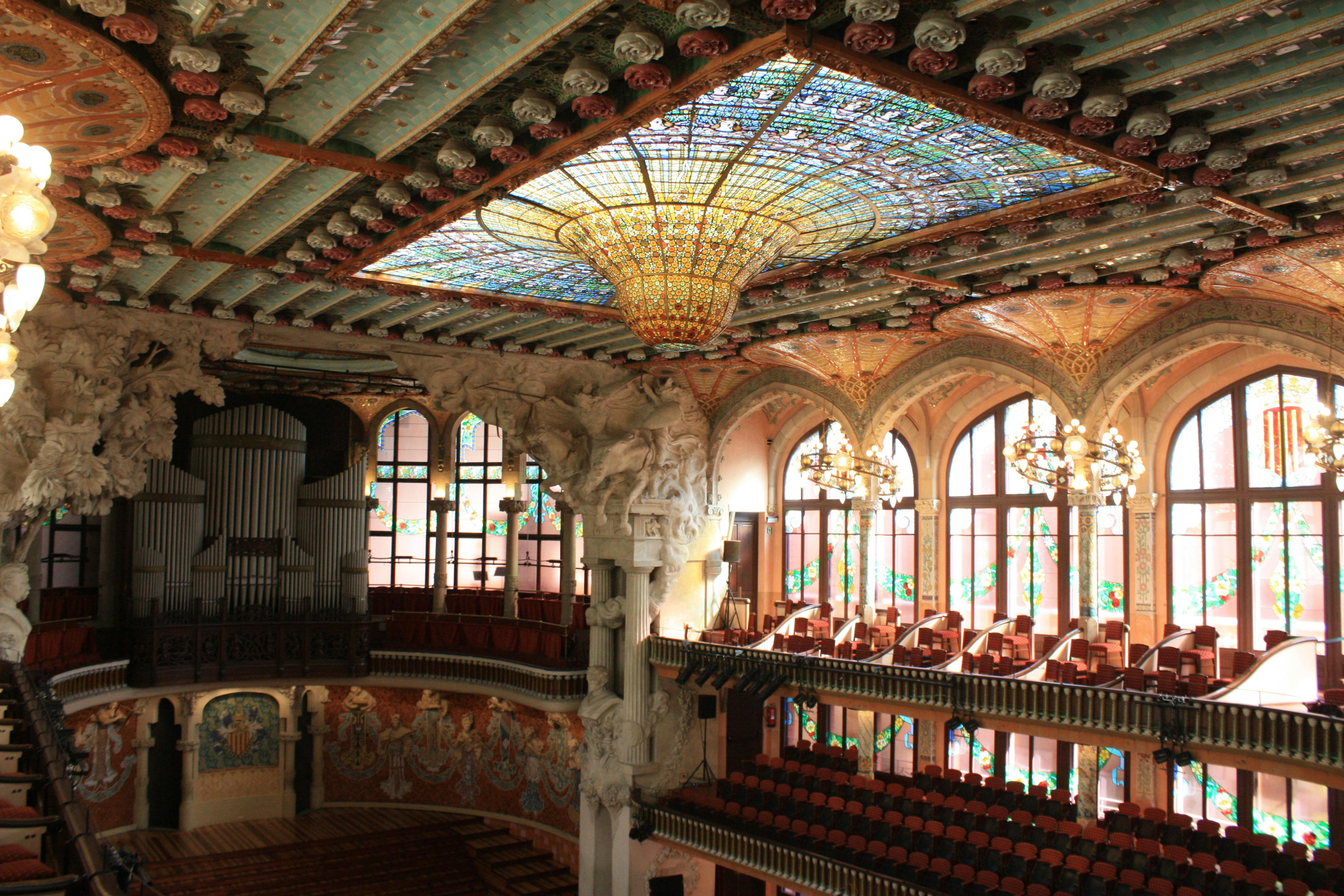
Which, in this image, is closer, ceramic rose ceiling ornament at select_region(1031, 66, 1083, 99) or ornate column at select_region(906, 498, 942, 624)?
ceramic rose ceiling ornament at select_region(1031, 66, 1083, 99)

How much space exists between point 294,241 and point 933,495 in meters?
14.2

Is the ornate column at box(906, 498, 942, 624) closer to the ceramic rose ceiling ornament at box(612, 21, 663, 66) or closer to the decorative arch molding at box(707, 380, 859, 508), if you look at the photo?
the decorative arch molding at box(707, 380, 859, 508)

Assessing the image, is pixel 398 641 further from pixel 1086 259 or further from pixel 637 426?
pixel 1086 259

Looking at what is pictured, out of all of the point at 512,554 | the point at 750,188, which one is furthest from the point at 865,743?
the point at 750,188

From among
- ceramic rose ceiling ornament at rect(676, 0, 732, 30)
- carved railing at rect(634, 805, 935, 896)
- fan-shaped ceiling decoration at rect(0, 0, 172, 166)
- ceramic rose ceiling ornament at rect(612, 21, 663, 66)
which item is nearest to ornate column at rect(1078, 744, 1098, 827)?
carved railing at rect(634, 805, 935, 896)

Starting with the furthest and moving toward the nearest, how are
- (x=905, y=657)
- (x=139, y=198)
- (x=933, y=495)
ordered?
(x=933, y=495) → (x=905, y=657) → (x=139, y=198)

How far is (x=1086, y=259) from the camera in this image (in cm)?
1245

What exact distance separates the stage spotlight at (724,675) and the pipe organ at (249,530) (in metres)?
8.72

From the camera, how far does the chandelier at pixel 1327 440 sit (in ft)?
37.7

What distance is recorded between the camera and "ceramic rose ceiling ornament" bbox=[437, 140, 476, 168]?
8.72 metres

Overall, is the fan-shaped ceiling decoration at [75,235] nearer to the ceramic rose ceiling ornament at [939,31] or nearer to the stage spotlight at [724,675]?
the ceramic rose ceiling ornament at [939,31]

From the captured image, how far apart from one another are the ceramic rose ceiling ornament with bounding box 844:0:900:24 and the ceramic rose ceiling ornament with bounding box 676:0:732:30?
0.74 meters

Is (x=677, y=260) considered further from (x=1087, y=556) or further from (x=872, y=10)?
(x=1087, y=556)

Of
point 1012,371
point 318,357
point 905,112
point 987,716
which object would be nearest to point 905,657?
point 987,716
